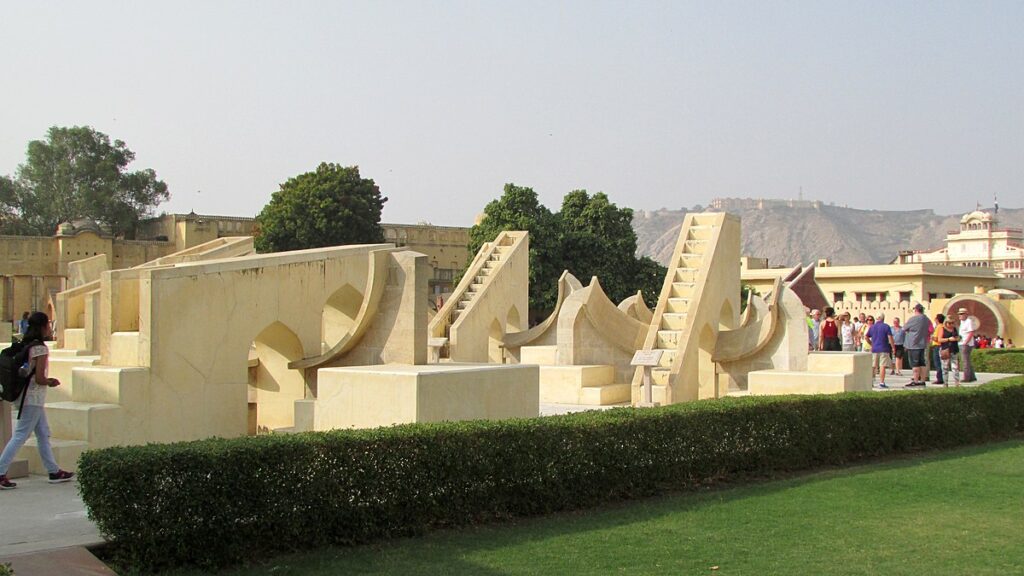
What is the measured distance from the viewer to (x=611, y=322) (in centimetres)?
1683

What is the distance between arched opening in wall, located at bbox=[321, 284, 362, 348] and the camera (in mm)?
13227

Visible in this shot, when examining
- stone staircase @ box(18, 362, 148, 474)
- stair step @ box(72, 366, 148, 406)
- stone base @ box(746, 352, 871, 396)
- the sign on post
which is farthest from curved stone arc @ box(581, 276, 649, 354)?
stone staircase @ box(18, 362, 148, 474)

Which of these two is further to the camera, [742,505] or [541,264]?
[541,264]

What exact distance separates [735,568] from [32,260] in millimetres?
43985

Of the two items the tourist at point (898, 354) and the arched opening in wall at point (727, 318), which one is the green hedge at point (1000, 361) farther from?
the arched opening in wall at point (727, 318)

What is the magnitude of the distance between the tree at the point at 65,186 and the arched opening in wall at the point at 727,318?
4186 centimetres

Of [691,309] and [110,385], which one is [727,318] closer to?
[691,309]

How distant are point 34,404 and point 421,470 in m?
3.53

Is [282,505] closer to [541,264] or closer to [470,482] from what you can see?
[470,482]

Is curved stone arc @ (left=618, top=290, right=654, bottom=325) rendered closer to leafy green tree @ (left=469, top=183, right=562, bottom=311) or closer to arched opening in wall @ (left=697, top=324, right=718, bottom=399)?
arched opening in wall @ (left=697, top=324, right=718, bottom=399)

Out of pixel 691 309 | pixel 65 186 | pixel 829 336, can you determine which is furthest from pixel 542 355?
pixel 65 186

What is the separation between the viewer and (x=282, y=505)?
239 inches

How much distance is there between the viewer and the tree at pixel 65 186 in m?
50.8

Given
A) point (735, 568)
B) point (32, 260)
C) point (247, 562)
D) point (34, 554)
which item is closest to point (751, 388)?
point (735, 568)
